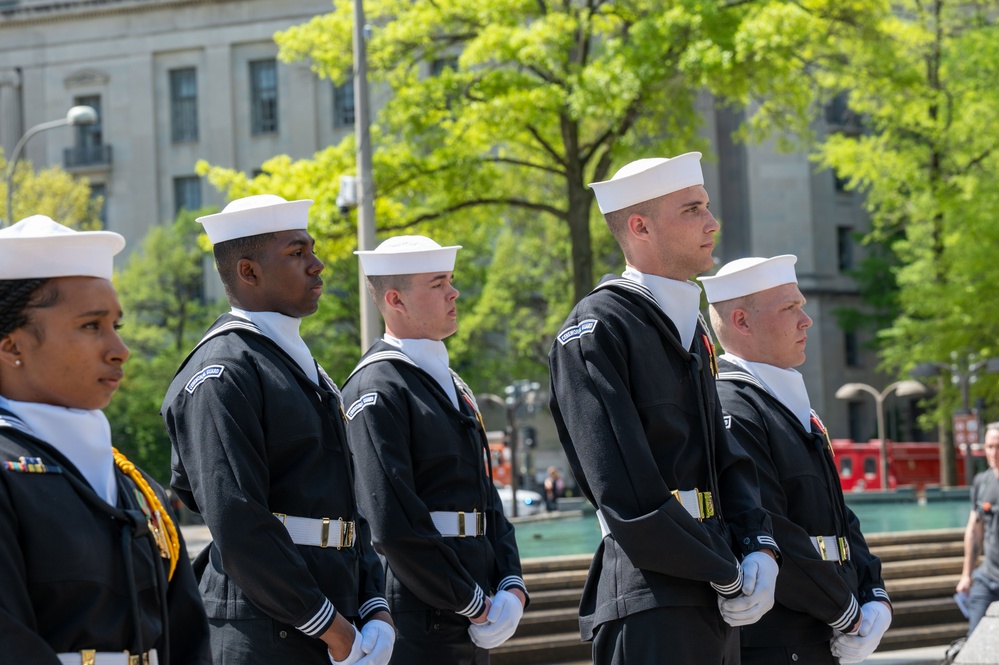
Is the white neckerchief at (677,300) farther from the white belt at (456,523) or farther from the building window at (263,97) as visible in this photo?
the building window at (263,97)

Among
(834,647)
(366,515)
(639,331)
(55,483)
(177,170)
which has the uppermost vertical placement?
(177,170)

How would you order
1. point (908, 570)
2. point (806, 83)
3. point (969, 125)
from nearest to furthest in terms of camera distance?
point (908, 570), point (806, 83), point (969, 125)

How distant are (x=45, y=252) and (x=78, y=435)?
0.44m

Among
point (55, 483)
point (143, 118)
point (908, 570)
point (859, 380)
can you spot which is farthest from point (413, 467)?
point (143, 118)

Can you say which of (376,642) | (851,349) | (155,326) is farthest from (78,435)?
(851,349)

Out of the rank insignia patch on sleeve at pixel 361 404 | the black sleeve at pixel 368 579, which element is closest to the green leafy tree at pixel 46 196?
the rank insignia patch on sleeve at pixel 361 404

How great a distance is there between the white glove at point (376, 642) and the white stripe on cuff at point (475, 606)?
33.1 inches

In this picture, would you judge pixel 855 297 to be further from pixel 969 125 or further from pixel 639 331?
pixel 639 331

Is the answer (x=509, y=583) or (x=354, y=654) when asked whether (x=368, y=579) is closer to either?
(x=354, y=654)

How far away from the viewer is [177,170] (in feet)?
193

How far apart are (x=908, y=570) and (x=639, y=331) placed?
9.11 meters

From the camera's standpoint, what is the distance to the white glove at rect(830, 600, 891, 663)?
5.42m

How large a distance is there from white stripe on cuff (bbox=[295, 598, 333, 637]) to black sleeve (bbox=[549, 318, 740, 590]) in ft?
3.07

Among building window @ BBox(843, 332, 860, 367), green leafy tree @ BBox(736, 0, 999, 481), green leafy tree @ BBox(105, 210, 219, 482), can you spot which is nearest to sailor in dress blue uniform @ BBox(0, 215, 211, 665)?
green leafy tree @ BBox(736, 0, 999, 481)
